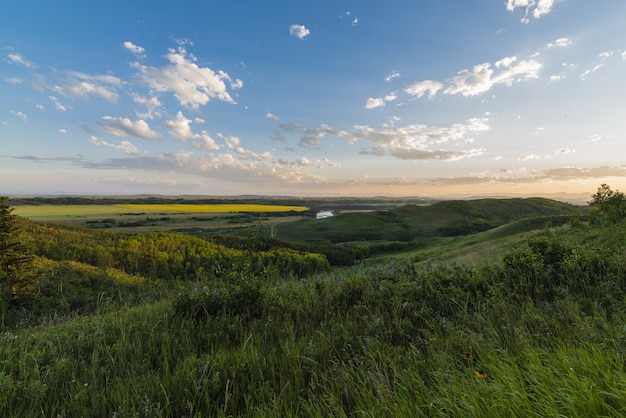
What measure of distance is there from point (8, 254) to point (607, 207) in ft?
160

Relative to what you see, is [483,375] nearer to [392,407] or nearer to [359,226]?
[392,407]

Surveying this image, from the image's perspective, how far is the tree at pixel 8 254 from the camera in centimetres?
1750

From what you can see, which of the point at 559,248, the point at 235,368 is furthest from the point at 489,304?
the point at 235,368

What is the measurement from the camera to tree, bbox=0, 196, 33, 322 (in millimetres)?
17500

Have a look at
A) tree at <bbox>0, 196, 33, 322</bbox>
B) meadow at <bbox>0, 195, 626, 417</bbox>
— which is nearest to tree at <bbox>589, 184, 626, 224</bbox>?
meadow at <bbox>0, 195, 626, 417</bbox>

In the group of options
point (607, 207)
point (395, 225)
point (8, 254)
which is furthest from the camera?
point (395, 225)

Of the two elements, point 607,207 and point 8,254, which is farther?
point 607,207

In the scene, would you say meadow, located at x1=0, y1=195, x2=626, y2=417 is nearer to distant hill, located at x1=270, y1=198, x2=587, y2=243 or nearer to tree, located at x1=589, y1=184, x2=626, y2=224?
tree, located at x1=589, y1=184, x2=626, y2=224

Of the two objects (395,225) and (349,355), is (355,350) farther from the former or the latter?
(395,225)

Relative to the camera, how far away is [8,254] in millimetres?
17703

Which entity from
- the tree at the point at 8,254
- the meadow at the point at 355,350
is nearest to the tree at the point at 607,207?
the meadow at the point at 355,350

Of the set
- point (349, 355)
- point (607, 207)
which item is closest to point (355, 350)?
point (349, 355)

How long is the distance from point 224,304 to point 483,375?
14.7ft

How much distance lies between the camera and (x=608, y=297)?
14.8 feet
